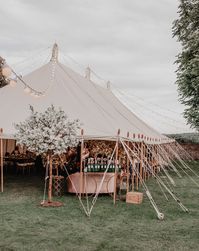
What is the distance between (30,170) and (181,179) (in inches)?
245

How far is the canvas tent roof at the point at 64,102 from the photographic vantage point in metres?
10.7

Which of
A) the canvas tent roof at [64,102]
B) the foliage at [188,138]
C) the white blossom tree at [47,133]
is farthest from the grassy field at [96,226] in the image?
the foliage at [188,138]

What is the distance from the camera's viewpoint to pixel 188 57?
1995 centimetres

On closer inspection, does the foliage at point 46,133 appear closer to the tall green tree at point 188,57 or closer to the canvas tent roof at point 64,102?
the canvas tent roof at point 64,102

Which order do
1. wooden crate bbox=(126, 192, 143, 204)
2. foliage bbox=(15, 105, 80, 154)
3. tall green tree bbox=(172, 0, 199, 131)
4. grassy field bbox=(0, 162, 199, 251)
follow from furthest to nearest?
tall green tree bbox=(172, 0, 199, 131), wooden crate bbox=(126, 192, 143, 204), foliage bbox=(15, 105, 80, 154), grassy field bbox=(0, 162, 199, 251)

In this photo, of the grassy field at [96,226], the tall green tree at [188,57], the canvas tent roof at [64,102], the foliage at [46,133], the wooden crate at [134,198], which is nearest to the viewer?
the grassy field at [96,226]

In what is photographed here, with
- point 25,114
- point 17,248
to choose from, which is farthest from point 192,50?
point 17,248

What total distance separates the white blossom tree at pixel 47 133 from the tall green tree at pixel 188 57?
1161cm

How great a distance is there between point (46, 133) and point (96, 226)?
2572mm

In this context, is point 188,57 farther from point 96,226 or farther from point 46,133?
point 96,226

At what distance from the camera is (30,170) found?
16625mm

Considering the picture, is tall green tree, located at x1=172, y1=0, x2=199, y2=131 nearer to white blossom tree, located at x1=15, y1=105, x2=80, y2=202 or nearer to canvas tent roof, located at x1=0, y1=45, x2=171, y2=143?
canvas tent roof, located at x1=0, y1=45, x2=171, y2=143

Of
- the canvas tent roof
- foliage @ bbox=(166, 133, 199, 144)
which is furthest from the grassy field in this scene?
foliage @ bbox=(166, 133, 199, 144)

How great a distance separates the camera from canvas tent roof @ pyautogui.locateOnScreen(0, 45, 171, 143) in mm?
10734
